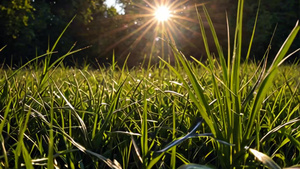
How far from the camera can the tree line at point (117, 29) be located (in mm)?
19859

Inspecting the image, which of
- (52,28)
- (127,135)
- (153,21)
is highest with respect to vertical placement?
(153,21)

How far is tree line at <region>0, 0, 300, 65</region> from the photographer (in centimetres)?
1986

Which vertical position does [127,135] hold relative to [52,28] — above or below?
below

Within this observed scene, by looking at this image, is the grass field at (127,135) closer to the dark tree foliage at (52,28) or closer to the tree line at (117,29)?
the dark tree foliage at (52,28)

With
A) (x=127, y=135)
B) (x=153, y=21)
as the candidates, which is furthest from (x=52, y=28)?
(x=127, y=135)

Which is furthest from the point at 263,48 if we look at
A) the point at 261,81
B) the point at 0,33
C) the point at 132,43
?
the point at 261,81

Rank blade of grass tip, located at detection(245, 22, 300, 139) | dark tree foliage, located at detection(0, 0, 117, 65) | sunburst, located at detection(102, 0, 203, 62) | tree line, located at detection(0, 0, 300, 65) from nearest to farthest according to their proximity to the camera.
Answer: blade of grass tip, located at detection(245, 22, 300, 139), dark tree foliage, located at detection(0, 0, 117, 65), tree line, located at detection(0, 0, 300, 65), sunburst, located at detection(102, 0, 203, 62)

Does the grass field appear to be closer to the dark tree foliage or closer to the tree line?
the dark tree foliage

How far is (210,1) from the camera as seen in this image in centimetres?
2267

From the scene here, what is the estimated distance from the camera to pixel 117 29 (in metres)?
23.9

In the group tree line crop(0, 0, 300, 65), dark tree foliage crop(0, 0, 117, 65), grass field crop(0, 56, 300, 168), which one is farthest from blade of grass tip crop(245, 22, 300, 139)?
tree line crop(0, 0, 300, 65)

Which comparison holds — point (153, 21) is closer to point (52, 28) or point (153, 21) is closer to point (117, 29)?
point (117, 29)

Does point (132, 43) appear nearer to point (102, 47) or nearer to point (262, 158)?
point (102, 47)

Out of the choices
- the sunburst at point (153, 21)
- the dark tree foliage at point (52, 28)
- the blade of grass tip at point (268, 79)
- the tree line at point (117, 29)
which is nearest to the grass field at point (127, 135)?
the blade of grass tip at point (268, 79)
